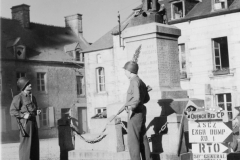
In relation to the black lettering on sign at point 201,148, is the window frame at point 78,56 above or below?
above

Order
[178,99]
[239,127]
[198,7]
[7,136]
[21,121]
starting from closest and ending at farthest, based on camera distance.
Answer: [21,121], [178,99], [239,127], [198,7], [7,136]

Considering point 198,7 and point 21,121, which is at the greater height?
point 198,7

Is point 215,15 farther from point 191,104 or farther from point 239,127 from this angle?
point 191,104

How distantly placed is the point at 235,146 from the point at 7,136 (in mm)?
26950

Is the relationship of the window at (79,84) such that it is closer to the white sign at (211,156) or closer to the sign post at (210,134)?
the sign post at (210,134)

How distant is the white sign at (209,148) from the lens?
6882 mm

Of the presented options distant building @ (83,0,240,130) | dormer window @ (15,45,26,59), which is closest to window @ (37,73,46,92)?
dormer window @ (15,45,26,59)

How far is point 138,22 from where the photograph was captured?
11.6 meters

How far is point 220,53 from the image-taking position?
2803 centimetres

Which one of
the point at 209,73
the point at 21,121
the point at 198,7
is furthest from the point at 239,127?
the point at 198,7

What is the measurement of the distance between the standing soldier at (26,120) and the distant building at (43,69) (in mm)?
26047

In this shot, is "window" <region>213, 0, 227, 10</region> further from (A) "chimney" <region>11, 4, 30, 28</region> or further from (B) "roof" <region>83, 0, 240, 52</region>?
(A) "chimney" <region>11, 4, 30, 28</region>

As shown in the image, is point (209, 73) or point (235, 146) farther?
point (209, 73)

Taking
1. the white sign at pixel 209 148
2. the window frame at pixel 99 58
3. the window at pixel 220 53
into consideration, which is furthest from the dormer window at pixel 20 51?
the white sign at pixel 209 148
